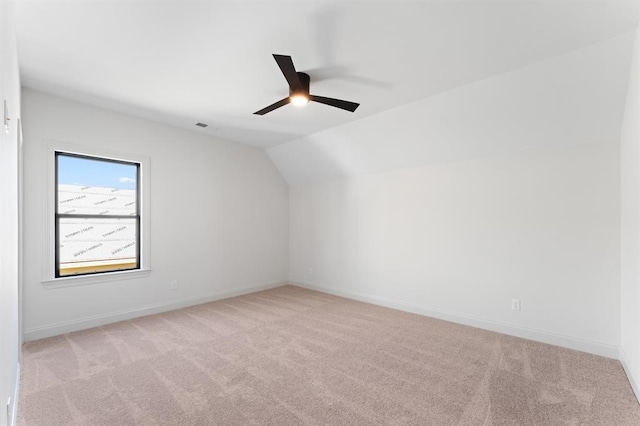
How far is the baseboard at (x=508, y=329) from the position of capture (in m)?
2.94

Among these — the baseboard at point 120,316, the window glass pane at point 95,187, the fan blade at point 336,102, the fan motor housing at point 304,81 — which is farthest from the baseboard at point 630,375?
the window glass pane at point 95,187

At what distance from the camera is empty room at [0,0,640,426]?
82.5 inches

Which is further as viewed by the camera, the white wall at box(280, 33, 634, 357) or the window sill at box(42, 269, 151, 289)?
the window sill at box(42, 269, 151, 289)

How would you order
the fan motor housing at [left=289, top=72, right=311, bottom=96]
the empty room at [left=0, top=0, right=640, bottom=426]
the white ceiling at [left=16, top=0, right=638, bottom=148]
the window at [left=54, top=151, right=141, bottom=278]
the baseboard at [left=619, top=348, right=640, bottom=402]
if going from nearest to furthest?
the white ceiling at [left=16, top=0, right=638, bottom=148], the empty room at [left=0, top=0, right=640, bottom=426], the baseboard at [left=619, top=348, right=640, bottom=402], the fan motor housing at [left=289, top=72, right=311, bottom=96], the window at [left=54, top=151, right=141, bottom=278]

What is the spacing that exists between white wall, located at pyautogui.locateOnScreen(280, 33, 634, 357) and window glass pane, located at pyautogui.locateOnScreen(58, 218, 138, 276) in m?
2.97

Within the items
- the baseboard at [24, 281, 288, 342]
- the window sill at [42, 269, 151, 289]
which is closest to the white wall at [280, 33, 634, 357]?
the baseboard at [24, 281, 288, 342]

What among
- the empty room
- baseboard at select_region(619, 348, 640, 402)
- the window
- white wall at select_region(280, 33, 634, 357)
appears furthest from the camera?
the window

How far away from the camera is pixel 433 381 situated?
246cm

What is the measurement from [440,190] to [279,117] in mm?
2439

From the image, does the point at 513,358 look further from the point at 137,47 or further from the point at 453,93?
the point at 137,47

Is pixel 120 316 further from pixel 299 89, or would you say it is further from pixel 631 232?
pixel 631 232

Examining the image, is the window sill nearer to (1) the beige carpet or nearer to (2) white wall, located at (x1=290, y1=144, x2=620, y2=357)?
(1) the beige carpet

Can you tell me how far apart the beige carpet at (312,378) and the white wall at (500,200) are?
47 cm

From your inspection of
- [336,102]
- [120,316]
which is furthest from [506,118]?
[120,316]
